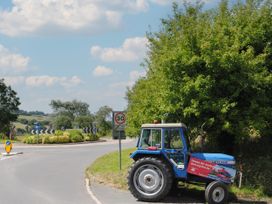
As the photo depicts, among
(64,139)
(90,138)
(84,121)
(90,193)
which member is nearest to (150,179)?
(90,193)

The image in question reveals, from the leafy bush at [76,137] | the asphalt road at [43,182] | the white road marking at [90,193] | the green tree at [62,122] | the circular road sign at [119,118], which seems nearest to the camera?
the white road marking at [90,193]

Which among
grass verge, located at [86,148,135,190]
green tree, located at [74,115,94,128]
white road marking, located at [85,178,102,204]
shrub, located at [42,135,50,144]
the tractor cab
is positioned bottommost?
white road marking, located at [85,178,102,204]

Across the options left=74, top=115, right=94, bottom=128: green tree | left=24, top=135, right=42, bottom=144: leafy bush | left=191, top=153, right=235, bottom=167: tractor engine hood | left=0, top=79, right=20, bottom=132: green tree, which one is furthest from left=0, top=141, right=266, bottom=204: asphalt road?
left=74, top=115, right=94, bottom=128: green tree

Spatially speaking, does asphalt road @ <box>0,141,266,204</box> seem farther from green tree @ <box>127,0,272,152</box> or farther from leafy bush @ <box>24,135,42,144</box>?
leafy bush @ <box>24,135,42,144</box>

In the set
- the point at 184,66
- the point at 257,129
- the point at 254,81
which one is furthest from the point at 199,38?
the point at 257,129

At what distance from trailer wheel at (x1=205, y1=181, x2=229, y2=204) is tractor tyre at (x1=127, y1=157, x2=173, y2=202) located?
3.53 ft

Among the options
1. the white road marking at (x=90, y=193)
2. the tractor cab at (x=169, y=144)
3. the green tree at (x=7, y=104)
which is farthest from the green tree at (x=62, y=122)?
the tractor cab at (x=169, y=144)

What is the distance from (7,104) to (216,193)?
48.7m

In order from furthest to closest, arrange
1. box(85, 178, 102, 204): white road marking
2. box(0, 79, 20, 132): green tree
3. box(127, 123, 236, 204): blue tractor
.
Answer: box(0, 79, 20, 132): green tree → box(127, 123, 236, 204): blue tractor → box(85, 178, 102, 204): white road marking

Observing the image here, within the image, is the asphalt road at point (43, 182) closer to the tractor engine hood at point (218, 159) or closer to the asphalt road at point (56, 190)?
the asphalt road at point (56, 190)

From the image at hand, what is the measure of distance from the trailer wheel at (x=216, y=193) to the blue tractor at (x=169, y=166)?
107mm

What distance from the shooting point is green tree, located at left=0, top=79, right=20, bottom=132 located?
57125 mm

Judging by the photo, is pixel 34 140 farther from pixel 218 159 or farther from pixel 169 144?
pixel 218 159

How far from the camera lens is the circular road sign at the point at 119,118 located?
64.2ft
